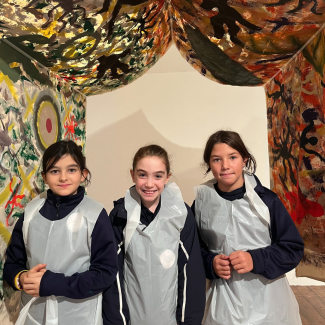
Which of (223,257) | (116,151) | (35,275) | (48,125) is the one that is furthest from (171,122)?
(35,275)

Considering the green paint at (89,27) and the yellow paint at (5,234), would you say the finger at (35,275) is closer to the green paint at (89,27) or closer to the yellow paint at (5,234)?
the yellow paint at (5,234)

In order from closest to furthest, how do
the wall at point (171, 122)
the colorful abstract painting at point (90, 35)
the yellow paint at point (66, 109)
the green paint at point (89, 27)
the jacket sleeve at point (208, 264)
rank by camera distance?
1. the colorful abstract painting at point (90, 35)
2. the green paint at point (89, 27)
3. the jacket sleeve at point (208, 264)
4. the yellow paint at point (66, 109)
5. the wall at point (171, 122)

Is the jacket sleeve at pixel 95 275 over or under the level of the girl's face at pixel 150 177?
Answer: under

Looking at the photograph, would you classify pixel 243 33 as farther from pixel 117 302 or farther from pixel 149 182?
pixel 117 302

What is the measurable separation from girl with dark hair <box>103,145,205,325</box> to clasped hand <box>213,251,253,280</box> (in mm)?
67

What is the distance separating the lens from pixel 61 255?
1.02m

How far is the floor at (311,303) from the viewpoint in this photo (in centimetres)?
179

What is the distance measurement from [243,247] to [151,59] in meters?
1.06

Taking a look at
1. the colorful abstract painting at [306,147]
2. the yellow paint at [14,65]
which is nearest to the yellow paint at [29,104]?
the yellow paint at [14,65]

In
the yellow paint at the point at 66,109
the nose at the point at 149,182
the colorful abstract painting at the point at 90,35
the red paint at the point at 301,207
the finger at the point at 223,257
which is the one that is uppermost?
the colorful abstract painting at the point at 90,35

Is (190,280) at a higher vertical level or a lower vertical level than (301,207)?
lower

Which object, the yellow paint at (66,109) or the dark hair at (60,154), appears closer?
the dark hair at (60,154)

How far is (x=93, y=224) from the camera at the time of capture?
1052 millimetres

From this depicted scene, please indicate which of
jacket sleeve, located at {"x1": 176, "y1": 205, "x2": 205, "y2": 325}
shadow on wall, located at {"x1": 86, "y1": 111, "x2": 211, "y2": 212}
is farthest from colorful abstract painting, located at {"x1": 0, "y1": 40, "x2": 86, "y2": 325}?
shadow on wall, located at {"x1": 86, "y1": 111, "x2": 211, "y2": 212}
